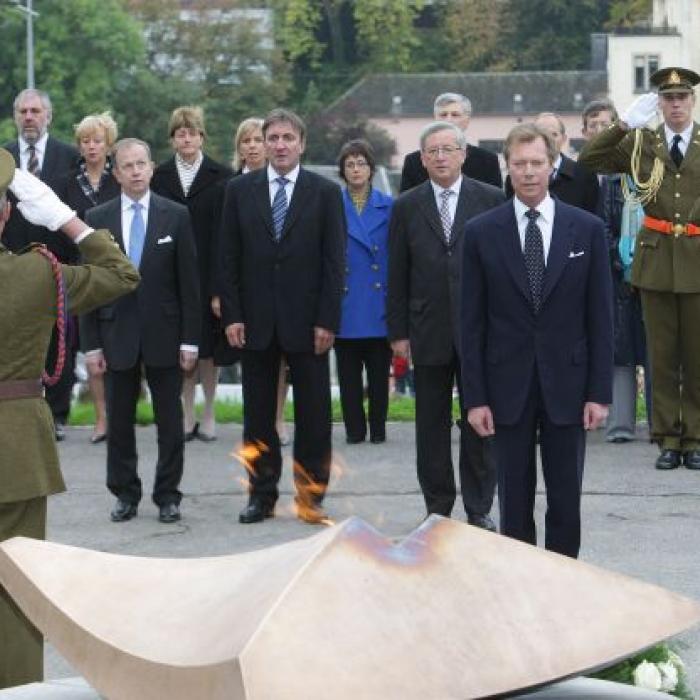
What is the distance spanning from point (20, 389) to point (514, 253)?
226 centimetres

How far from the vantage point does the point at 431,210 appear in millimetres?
10281

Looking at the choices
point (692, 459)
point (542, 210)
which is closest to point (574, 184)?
point (692, 459)

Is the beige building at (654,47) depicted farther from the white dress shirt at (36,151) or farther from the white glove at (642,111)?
the white glove at (642,111)

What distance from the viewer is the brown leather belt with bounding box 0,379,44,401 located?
6.68m

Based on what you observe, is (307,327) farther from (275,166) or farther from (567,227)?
(567,227)

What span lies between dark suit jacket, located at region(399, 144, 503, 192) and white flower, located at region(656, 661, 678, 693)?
287 inches

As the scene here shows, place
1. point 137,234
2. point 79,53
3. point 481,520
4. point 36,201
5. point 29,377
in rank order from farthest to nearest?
point 79,53, point 137,234, point 481,520, point 29,377, point 36,201

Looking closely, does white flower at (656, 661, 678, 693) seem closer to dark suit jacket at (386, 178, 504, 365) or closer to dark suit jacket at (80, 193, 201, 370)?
dark suit jacket at (386, 178, 504, 365)

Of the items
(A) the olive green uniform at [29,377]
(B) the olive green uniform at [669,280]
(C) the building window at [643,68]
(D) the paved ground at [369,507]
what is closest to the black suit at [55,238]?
(D) the paved ground at [369,507]

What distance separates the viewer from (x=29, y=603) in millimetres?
3852

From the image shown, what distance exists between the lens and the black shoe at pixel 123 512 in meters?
10.7

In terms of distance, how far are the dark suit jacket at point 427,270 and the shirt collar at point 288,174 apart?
579 mm

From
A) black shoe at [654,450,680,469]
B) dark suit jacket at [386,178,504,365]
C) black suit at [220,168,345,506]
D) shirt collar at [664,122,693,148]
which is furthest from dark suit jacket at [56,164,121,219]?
black shoe at [654,450,680,469]

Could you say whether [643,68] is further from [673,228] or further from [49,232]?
[673,228]
